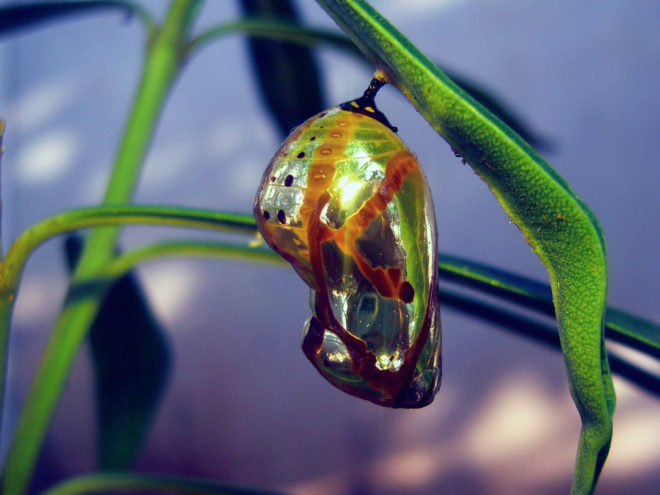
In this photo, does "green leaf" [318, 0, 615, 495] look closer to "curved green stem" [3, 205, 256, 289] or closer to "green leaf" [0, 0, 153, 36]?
"curved green stem" [3, 205, 256, 289]

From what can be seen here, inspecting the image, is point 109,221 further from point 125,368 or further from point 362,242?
point 125,368

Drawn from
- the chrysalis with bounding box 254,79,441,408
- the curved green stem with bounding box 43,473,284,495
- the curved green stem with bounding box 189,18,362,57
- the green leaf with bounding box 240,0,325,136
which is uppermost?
the green leaf with bounding box 240,0,325,136

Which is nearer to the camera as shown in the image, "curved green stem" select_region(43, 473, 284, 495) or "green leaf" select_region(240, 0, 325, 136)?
"curved green stem" select_region(43, 473, 284, 495)

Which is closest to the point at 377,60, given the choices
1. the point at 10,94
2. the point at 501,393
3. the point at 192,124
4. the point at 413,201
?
the point at 413,201

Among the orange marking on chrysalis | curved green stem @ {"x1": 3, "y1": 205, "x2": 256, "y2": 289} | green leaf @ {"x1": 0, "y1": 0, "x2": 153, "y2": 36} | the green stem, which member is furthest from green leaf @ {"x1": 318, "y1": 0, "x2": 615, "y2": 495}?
green leaf @ {"x1": 0, "y1": 0, "x2": 153, "y2": 36}

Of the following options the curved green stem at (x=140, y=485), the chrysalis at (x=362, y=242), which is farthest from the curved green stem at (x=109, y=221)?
the curved green stem at (x=140, y=485)

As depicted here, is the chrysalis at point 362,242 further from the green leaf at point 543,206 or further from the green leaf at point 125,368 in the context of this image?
the green leaf at point 125,368

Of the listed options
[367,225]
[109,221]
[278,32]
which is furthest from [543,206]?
[278,32]
